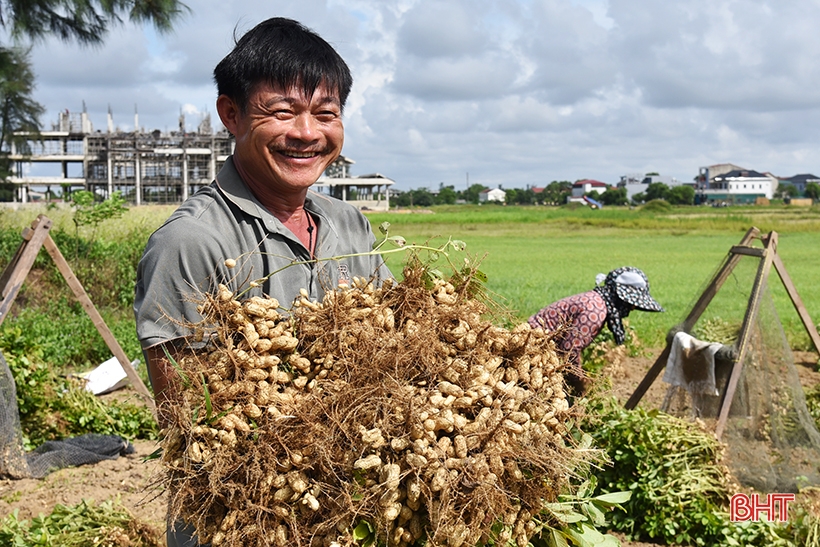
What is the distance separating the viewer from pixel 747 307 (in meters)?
5.20

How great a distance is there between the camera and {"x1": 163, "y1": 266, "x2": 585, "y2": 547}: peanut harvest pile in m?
1.68

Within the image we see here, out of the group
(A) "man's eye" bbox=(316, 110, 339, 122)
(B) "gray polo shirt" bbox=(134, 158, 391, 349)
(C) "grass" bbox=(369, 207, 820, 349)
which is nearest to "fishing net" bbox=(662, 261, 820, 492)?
(C) "grass" bbox=(369, 207, 820, 349)

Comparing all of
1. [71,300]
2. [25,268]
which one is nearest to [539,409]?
[25,268]

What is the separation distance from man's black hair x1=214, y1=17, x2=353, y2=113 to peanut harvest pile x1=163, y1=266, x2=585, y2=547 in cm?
68

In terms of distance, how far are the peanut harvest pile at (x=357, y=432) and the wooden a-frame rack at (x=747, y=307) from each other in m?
3.58

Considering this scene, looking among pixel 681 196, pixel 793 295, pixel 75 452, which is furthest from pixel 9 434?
pixel 681 196

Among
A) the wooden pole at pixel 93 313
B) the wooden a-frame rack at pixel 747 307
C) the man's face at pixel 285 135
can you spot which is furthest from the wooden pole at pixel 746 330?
the wooden pole at pixel 93 313

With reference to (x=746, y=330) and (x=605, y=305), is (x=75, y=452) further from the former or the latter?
(x=746, y=330)

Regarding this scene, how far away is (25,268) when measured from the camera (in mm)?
5527

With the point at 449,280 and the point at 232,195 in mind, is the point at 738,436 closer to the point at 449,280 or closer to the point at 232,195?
the point at 449,280

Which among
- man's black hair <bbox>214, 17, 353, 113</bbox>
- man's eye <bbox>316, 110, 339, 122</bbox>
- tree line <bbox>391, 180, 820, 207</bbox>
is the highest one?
man's black hair <bbox>214, 17, 353, 113</bbox>

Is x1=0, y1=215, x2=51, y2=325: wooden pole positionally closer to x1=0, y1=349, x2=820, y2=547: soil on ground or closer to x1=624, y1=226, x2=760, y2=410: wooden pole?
x1=0, y1=349, x2=820, y2=547: soil on ground
